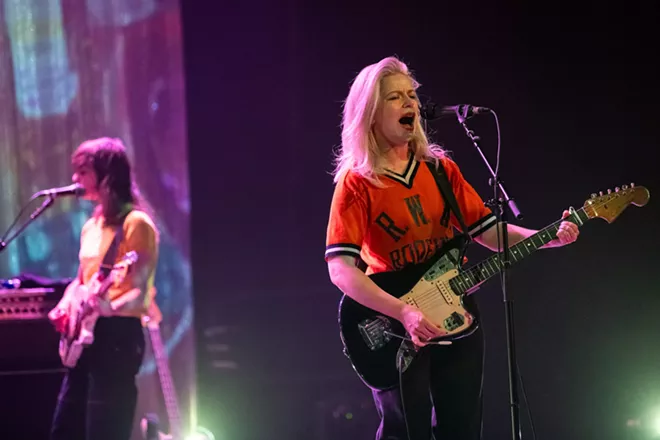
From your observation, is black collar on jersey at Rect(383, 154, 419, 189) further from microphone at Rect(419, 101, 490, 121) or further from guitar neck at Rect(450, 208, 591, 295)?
guitar neck at Rect(450, 208, 591, 295)

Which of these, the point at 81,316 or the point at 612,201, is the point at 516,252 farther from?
A: the point at 81,316

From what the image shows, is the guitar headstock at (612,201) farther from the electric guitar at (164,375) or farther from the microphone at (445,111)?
the electric guitar at (164,375)

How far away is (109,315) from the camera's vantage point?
12.3 ft

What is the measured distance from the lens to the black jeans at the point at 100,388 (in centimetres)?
367

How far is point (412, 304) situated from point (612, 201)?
0.90m

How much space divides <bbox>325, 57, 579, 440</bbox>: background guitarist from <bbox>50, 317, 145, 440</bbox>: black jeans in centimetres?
145

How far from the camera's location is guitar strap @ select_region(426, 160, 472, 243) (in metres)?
2.84

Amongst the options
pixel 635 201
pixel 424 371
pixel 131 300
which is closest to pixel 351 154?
pixel 424 371

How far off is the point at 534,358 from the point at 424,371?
2.27 metres

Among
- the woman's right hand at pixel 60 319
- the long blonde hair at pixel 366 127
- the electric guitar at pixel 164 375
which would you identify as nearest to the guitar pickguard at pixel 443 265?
the long blonde hair at pixel 366 127

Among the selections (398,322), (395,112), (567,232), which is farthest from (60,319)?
(567,232)

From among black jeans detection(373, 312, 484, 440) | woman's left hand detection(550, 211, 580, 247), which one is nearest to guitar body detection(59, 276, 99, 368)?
black jeans detection(373, 312, 484, 440)

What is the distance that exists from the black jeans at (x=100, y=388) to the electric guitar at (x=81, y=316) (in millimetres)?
42

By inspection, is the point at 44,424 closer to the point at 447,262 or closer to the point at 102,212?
the point at 102,212
